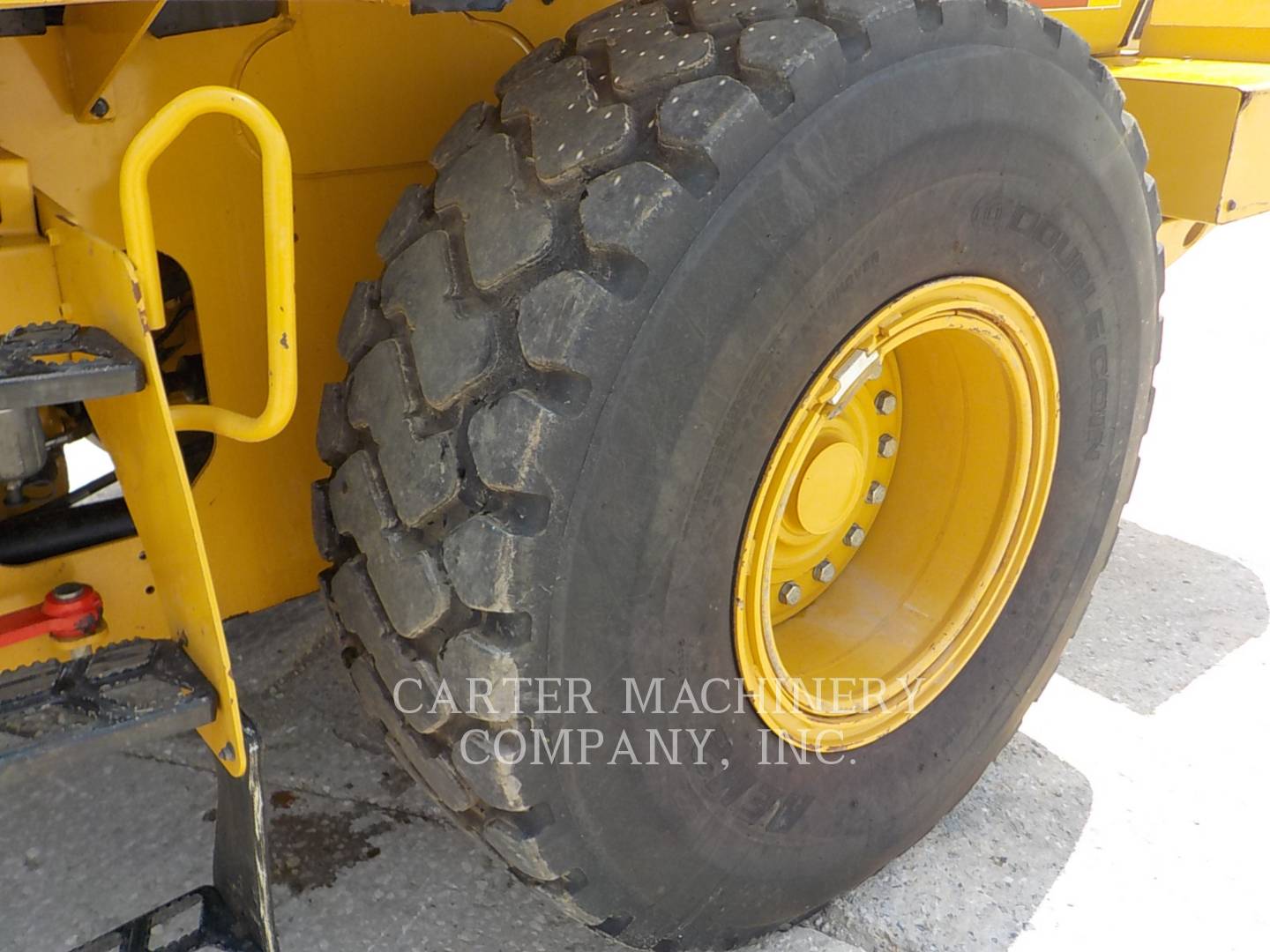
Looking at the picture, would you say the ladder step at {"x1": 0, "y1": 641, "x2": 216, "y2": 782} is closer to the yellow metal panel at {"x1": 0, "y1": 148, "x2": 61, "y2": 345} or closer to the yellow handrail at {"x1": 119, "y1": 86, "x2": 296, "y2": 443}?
the yellow handrail at {"x1": 119, "y1": 86, "x2": 296, "y2": 443}

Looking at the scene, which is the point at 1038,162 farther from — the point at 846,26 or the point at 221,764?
the point at 221,764

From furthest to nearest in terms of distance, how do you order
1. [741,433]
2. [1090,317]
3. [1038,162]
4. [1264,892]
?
[1264,892], [1090,317], [1038,162], [741,433]

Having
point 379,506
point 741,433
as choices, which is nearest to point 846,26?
point 741,433

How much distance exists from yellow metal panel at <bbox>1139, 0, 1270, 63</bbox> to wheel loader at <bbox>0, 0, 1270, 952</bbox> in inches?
45.5

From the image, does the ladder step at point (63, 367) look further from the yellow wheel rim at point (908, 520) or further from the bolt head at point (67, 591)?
the yellow wheel rim at point (908, 520)

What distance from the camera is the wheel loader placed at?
1372mm

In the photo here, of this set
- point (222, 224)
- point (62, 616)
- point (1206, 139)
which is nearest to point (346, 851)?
point (62, 616)

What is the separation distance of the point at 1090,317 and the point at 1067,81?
0.39 meters

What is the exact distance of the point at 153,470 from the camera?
1358 mm

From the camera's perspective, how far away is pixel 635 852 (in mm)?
1606

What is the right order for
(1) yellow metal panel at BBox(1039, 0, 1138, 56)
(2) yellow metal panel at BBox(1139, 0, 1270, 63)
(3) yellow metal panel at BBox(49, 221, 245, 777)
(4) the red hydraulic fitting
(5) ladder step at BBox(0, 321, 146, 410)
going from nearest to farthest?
(5) ladder step at BBox(0, 321, 146, 410), (3) yellow metal panel at BBox(49, 221, 245, 777), (4) the red hydraulic fitting, (1) yellow metal panel at BBox(1039, 0, 1138, 56), (2) yellow metal panel at BBox(1139, 0, 1270, 63)

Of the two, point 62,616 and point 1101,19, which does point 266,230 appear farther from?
point 1101,19

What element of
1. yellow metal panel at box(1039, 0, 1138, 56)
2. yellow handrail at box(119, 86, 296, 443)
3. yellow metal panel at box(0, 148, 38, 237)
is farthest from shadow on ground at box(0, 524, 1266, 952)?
yellow metal panel at box(1039, 0, 1138, 56)

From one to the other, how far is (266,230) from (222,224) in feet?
1.44
